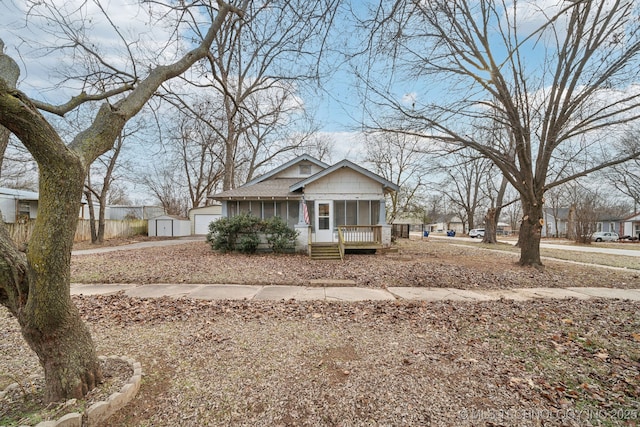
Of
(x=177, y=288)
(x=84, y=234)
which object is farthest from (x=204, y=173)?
(x=177, y=288)

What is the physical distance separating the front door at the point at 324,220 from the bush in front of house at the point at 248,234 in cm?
143

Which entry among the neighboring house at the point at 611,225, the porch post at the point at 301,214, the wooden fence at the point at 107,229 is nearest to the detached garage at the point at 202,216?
the wooden fence at the point at 107,229

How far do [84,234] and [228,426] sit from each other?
2523 cm

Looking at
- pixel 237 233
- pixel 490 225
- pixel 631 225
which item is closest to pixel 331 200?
pixel 237 233

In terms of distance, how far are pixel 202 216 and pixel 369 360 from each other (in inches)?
1194

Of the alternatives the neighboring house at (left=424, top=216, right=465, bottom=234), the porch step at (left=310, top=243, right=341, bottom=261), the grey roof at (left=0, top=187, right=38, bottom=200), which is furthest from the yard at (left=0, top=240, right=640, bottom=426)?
the neighboring house at (left=424, top=216, right=465, bottom=234)

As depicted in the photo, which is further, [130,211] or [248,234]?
[130,211]

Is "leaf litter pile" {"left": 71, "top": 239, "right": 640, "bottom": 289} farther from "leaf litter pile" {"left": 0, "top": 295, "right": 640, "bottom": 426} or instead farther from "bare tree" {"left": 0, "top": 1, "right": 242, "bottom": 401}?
"bare tree" {"left": 0, "top": 1, "right": 242, "bottom": 401}

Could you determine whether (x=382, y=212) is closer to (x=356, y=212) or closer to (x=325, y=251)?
(x=356, y=212)

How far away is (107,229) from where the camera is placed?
76.9 feet

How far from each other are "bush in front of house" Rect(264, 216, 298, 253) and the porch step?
1.12m

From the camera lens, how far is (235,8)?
3.83 m

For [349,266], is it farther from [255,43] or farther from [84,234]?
[84,234]

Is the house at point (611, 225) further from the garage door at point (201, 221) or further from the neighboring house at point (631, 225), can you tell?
the garage door at point (201, 221)
